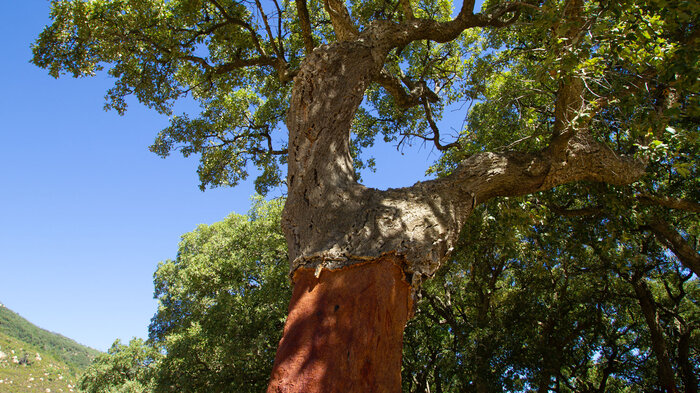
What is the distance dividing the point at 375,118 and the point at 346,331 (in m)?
7.78

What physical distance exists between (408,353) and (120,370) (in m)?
15.2

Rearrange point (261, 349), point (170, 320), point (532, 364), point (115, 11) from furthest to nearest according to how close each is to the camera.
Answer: point (170, 320), point (261, 349), point (532, 364), point (115, 11)

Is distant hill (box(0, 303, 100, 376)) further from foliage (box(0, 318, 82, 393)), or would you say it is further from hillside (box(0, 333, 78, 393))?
hillside (box(0, 333, 78, 393))

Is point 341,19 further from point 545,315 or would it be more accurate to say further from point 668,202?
point 545,315

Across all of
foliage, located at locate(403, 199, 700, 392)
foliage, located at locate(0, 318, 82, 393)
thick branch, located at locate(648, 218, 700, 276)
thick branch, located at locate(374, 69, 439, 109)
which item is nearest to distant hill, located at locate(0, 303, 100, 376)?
foliage, located at locate(0, 318, 82, 393)

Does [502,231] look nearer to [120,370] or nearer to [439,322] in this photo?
[439,322]

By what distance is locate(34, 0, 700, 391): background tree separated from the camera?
2.62 m

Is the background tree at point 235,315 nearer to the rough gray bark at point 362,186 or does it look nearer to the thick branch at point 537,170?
the rough gray bark at point 362,186

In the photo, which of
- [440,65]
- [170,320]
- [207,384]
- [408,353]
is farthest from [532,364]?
[170,320]

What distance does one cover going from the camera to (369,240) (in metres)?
2.88

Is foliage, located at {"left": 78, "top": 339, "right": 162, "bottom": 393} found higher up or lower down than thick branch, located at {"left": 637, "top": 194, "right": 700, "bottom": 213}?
lower down

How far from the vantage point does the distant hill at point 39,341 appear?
75375mm

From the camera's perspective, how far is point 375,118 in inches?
380

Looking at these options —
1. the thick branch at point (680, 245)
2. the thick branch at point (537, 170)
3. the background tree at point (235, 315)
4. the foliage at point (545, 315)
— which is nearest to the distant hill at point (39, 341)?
the background tree at point (235, 315)
